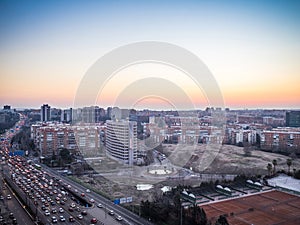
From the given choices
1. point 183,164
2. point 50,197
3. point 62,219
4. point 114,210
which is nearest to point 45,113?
point 183,164

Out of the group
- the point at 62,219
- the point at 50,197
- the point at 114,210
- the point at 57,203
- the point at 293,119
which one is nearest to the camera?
the point at 62,219

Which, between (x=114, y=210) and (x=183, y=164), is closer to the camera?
(x=114, y=210)

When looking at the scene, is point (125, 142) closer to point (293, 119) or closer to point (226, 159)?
point (226, 159)

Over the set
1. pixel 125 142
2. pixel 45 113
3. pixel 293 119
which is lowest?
pixel 125 142

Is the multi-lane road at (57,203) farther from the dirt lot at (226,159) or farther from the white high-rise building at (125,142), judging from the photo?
the dirt lot at (226,159)

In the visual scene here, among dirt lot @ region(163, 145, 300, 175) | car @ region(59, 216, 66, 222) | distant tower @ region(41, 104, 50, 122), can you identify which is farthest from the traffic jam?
distant tower @ region(41, 104, 50, 122)

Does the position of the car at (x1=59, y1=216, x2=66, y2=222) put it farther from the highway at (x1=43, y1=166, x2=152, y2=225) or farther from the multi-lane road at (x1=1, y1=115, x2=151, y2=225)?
the highway at (x1=43, y1=166, x2=152, y2=225)

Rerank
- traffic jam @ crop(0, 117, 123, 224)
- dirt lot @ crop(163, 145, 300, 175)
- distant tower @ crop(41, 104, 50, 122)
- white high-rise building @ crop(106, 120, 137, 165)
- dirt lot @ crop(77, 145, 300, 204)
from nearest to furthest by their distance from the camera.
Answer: traffic jam @ crop(0, 117, 123, 224) → dirt lot @ crop(77, 145, 300, 204) → dirt lot @ crop(163, 145, 300, 175) → white high-rise building @ crop(106, 120, 137, 165) → distant tower @ crop(41, 104, 50, 122)

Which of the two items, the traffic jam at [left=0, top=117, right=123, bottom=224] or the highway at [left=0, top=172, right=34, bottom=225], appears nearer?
the highway at [left=0, top=172, right=34, bottom=225]

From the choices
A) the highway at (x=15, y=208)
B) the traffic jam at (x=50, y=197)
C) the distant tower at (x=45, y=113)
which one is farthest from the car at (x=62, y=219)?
the distant tower at (x=45, y=113)

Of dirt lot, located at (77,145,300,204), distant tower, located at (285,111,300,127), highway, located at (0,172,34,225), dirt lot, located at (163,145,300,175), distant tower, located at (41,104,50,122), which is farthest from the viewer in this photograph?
distant tower, located at (41,104,50,122)

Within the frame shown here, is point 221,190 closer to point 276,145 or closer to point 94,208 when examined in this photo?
point 94,208
